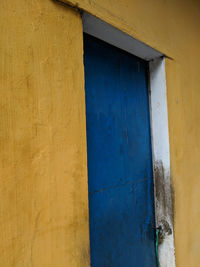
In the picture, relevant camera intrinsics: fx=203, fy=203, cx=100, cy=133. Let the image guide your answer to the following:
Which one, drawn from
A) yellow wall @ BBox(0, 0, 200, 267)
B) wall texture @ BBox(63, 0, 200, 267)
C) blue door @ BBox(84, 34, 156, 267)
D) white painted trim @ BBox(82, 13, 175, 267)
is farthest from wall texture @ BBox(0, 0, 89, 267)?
white painted trim @ BBox(82, 13, 175, 267)

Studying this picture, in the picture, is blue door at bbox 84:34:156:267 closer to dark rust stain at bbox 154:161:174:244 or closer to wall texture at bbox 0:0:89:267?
dark rust stain at bbox 154:161:174:244

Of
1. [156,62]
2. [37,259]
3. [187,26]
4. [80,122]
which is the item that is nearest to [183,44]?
[187,26]

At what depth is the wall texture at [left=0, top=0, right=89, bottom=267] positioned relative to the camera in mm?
836

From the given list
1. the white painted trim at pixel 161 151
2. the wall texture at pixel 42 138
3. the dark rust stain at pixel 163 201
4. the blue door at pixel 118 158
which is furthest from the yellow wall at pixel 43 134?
the dark rust stain at pixel 163 201

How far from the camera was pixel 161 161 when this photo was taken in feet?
6.17

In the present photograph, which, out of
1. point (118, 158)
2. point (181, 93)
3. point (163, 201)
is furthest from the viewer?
point (181, 93)

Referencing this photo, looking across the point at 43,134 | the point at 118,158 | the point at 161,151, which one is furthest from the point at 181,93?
the point at 43,134

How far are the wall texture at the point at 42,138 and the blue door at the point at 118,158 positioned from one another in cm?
35

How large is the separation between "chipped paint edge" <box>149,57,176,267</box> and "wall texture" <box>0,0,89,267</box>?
100 cm

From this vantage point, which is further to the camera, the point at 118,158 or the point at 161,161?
the point at 161,161

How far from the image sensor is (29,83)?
0.91 m

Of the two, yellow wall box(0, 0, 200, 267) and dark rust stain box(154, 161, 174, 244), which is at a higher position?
yellow wall box(0, 0, 200, 267)

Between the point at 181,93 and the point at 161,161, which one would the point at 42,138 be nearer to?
the point at 161,161

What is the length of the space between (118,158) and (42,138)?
0.82m
